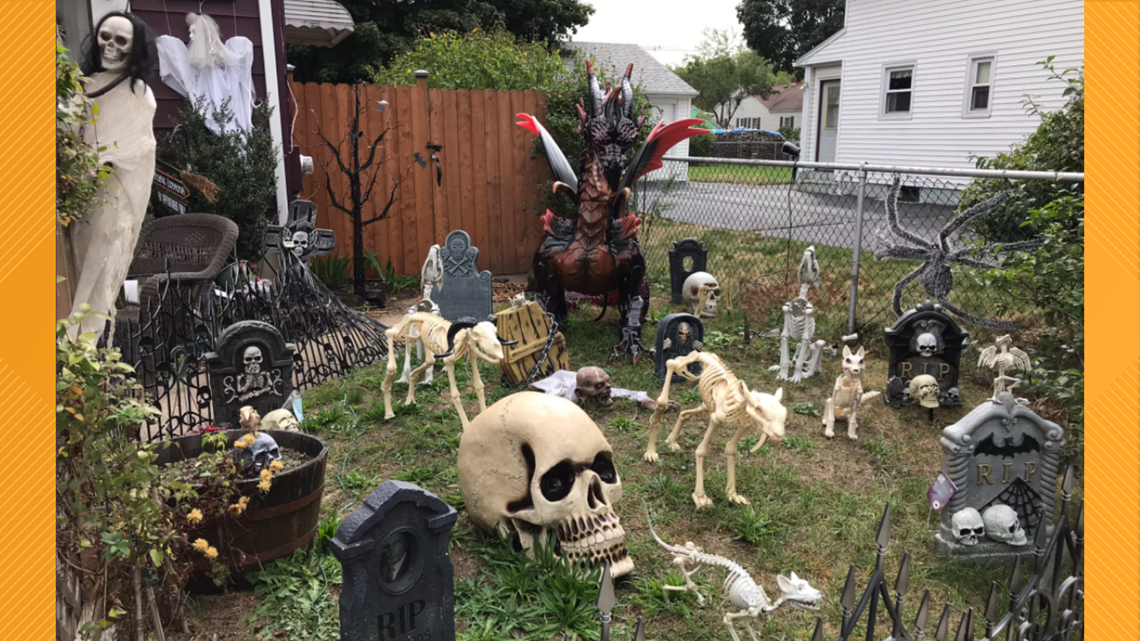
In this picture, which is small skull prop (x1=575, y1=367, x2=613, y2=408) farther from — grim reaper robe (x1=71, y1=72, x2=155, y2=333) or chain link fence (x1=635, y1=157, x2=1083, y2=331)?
grim reaper robe (x1=71, y1=72, x2=155, y2=333)

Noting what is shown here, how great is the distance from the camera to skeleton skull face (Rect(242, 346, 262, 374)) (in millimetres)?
4445

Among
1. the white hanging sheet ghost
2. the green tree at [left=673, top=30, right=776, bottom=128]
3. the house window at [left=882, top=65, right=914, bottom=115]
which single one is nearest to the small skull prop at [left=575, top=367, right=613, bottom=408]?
the white hanging sheet ghost

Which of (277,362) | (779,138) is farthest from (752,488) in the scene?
(779,138)

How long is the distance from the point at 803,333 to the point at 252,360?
4.14 m

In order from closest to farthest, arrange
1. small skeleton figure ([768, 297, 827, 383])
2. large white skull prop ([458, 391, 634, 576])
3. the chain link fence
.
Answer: large white skull prop ([458, 391, 634, 576]) → small skeleton figure ([768, 297, 827, 383]) → the chain link fence

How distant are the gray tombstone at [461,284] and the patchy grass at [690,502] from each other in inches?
30.6

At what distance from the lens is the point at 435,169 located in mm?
9602

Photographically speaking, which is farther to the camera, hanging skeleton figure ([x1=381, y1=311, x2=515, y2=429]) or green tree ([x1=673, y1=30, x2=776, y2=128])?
green tree ([x1=673, y1=30, x2=776, y2=128])

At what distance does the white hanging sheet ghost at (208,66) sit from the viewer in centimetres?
721

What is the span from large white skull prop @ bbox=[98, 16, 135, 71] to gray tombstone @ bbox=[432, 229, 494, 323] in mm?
3118

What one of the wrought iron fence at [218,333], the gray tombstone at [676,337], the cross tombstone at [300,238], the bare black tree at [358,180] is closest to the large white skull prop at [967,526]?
the gray tombstone at [676,337]

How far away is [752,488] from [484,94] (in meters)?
6.98

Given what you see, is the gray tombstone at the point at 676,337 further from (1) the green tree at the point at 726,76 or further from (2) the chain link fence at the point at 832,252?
(1) the green tree at the point at 726,76

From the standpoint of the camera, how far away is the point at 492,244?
33.4ft
